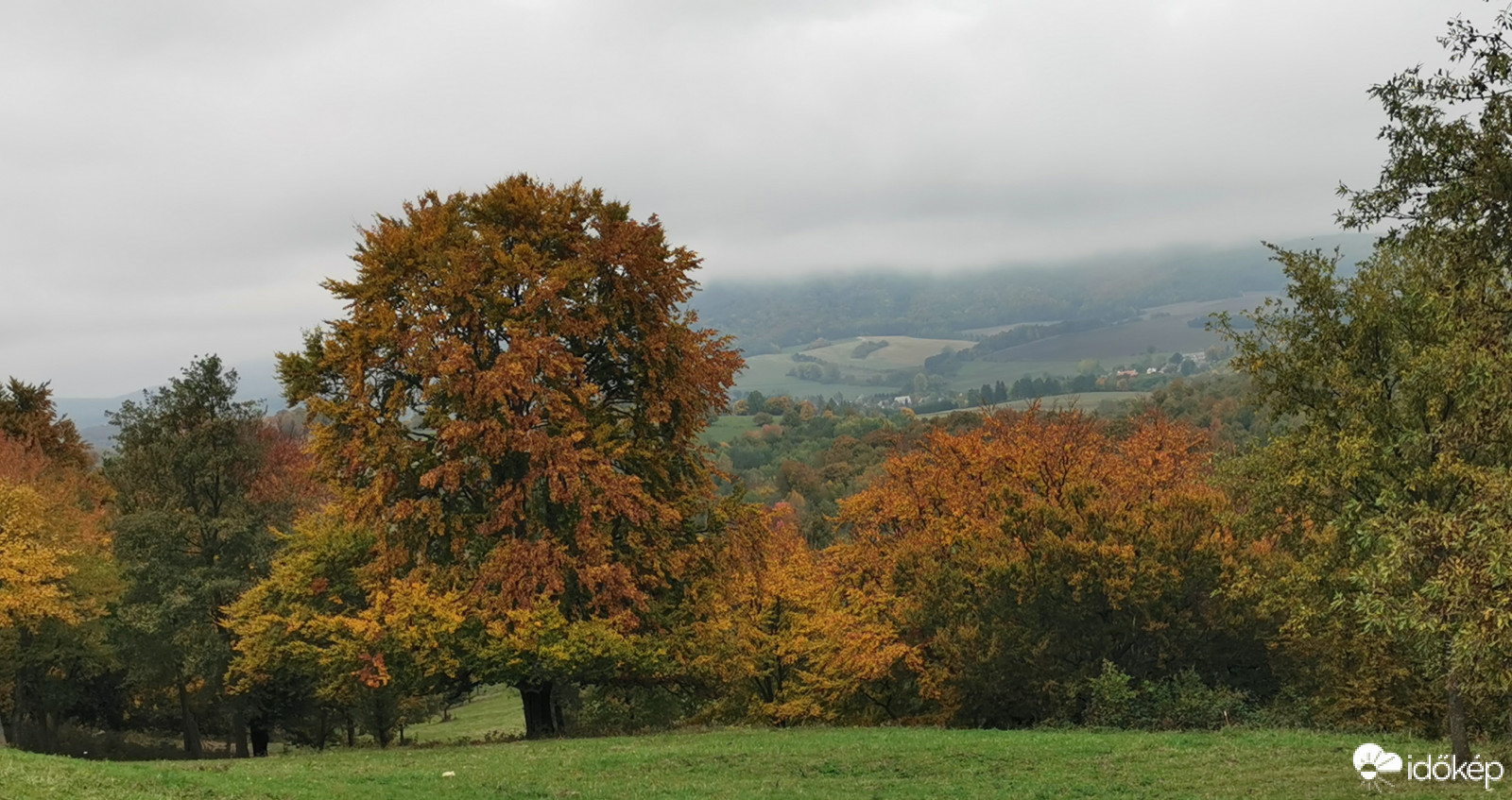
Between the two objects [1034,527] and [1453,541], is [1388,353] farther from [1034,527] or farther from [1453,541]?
[1034,527]

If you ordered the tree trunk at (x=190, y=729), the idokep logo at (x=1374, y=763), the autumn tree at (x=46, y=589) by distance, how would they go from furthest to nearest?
the tree trunk at (x=190, y=729) → the autumn tree at (x=46, y=589) → the idokep logo at (x=1374, y=763)

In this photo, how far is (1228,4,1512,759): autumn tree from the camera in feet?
35.4

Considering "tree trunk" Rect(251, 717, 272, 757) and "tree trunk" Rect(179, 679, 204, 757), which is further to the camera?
"tree trunk" Rect(179, 679, 204, 757)

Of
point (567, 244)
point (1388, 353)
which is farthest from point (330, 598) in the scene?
point (1388, 353)

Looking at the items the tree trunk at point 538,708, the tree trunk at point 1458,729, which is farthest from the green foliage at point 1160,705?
the tree trunk at point 538,708

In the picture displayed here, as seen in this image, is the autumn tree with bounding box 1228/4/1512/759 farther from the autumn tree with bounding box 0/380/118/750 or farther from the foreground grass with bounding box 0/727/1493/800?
the autumn tree with bounding box 0/380/118/750

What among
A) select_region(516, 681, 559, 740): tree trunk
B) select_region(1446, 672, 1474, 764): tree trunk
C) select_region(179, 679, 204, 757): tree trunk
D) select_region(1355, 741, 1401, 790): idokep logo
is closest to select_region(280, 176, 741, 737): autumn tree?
select_region(516, 681, 559, 740): tree trunk

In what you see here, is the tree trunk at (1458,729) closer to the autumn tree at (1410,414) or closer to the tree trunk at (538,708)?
the autumn tree at (1410,414)

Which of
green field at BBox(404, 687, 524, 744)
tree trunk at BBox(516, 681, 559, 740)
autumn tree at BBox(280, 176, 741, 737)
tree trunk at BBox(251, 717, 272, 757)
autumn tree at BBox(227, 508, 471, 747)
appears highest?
autumn tree at BBox(280, 176, 741, 737)

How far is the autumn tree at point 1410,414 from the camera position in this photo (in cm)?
1079

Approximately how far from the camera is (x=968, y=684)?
102 feet

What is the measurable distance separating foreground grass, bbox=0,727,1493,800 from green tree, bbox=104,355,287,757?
13889 millimetres

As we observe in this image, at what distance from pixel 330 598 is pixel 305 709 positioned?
46.2 feet
